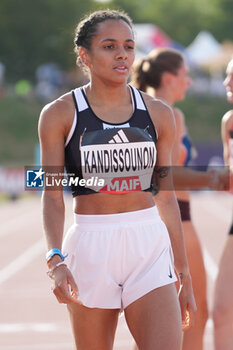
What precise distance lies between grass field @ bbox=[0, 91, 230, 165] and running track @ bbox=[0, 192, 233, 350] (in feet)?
101

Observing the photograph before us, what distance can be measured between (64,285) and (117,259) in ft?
1.11

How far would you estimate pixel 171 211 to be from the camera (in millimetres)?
4496

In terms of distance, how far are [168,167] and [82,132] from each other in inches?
22.4

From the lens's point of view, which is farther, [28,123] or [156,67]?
[28,123]

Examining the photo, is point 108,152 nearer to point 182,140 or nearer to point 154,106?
point 154,106

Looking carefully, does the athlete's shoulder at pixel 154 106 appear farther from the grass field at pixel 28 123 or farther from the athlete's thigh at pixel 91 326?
the grass field at pixel 28 123

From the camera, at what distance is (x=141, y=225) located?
4.29 meters

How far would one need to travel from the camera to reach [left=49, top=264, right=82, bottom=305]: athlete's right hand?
4027mm

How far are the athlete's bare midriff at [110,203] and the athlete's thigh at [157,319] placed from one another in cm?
43

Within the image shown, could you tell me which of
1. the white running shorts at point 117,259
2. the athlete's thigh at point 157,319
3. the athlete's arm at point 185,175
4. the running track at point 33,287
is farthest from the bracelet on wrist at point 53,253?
the running track at point 33,287

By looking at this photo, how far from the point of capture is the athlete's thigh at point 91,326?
4273mm

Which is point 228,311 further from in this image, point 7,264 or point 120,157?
point 7,264

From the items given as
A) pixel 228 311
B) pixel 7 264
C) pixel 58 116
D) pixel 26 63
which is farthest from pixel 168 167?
pixel 26 63

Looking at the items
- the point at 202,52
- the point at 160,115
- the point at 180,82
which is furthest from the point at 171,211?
the point at 202,52
